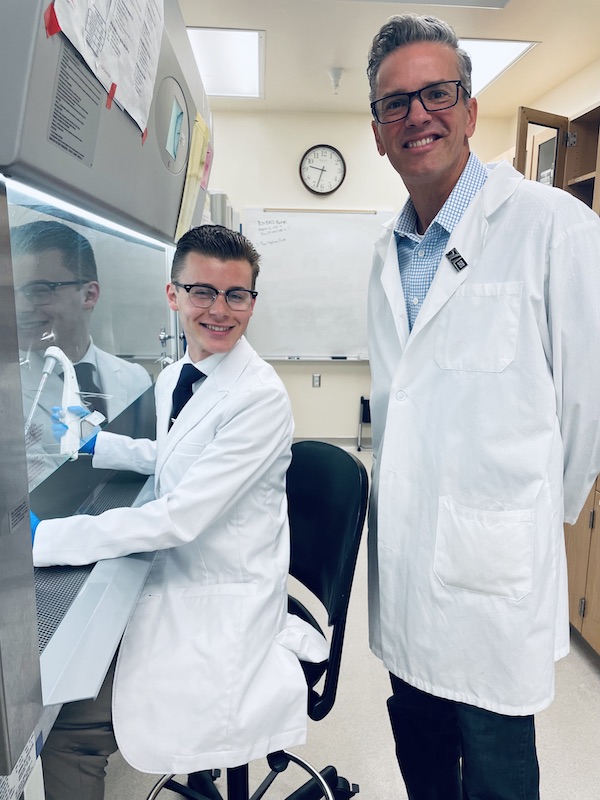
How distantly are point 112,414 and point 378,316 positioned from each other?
0.71m

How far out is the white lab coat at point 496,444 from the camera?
3.05 ft

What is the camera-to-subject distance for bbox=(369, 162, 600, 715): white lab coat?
930 millimetres

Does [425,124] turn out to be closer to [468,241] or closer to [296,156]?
[468,241]

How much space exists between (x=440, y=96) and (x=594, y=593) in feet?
5.61

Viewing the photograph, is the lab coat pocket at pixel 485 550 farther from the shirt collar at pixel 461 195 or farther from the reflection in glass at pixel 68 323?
the reflection in glass at pixel 68 323

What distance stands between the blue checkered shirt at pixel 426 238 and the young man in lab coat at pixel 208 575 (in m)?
0.33

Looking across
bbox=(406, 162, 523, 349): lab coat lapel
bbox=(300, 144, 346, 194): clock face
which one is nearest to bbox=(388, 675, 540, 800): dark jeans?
bbox=(406, 162, 523, 349): lab coat lapel

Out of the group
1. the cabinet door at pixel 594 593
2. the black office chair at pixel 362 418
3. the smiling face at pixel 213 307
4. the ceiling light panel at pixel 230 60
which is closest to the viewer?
the smiling face at pixel 213 307

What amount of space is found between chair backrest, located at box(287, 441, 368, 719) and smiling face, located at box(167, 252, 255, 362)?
1.03 feet

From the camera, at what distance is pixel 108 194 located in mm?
896

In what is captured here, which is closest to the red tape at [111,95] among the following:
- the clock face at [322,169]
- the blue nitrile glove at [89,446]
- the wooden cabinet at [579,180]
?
the blue nitrile glove at [89,446]

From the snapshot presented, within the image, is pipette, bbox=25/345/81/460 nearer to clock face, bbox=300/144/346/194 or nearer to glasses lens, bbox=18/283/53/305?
glasses lens, bbox=18/283/53/305

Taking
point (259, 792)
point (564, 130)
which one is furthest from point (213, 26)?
point (259, 792)

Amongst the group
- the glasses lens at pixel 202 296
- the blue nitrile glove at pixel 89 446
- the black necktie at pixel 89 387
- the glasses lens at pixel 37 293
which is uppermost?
the glasses lens at pixel 202 296
